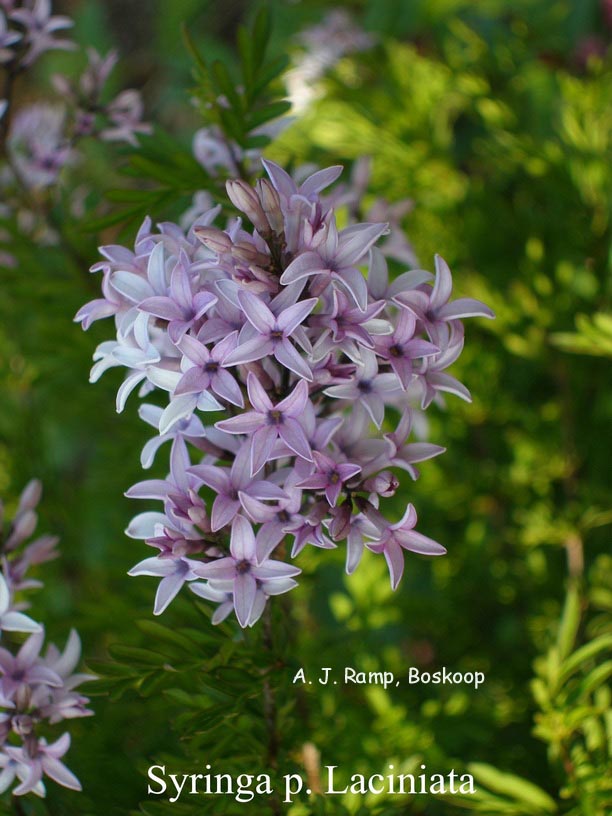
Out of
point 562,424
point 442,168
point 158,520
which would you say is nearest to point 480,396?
point 562,424

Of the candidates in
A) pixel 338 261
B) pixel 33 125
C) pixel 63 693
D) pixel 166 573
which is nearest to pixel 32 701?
pixel 63 693

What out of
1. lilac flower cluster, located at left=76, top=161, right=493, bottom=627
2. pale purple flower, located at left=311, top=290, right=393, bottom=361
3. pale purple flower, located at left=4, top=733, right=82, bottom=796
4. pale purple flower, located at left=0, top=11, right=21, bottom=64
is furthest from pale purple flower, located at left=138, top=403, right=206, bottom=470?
pale purple flower, located at left=0, top=11, right=21, bottom=64

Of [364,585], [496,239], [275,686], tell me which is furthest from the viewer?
[496,239]

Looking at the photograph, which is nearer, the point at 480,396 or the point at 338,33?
the point at 480,396

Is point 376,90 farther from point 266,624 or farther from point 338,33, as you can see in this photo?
point 266,624

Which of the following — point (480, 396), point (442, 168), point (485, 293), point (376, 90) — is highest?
point (376, 90)

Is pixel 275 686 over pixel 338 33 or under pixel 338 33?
under

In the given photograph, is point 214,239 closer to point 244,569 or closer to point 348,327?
point 348,327
